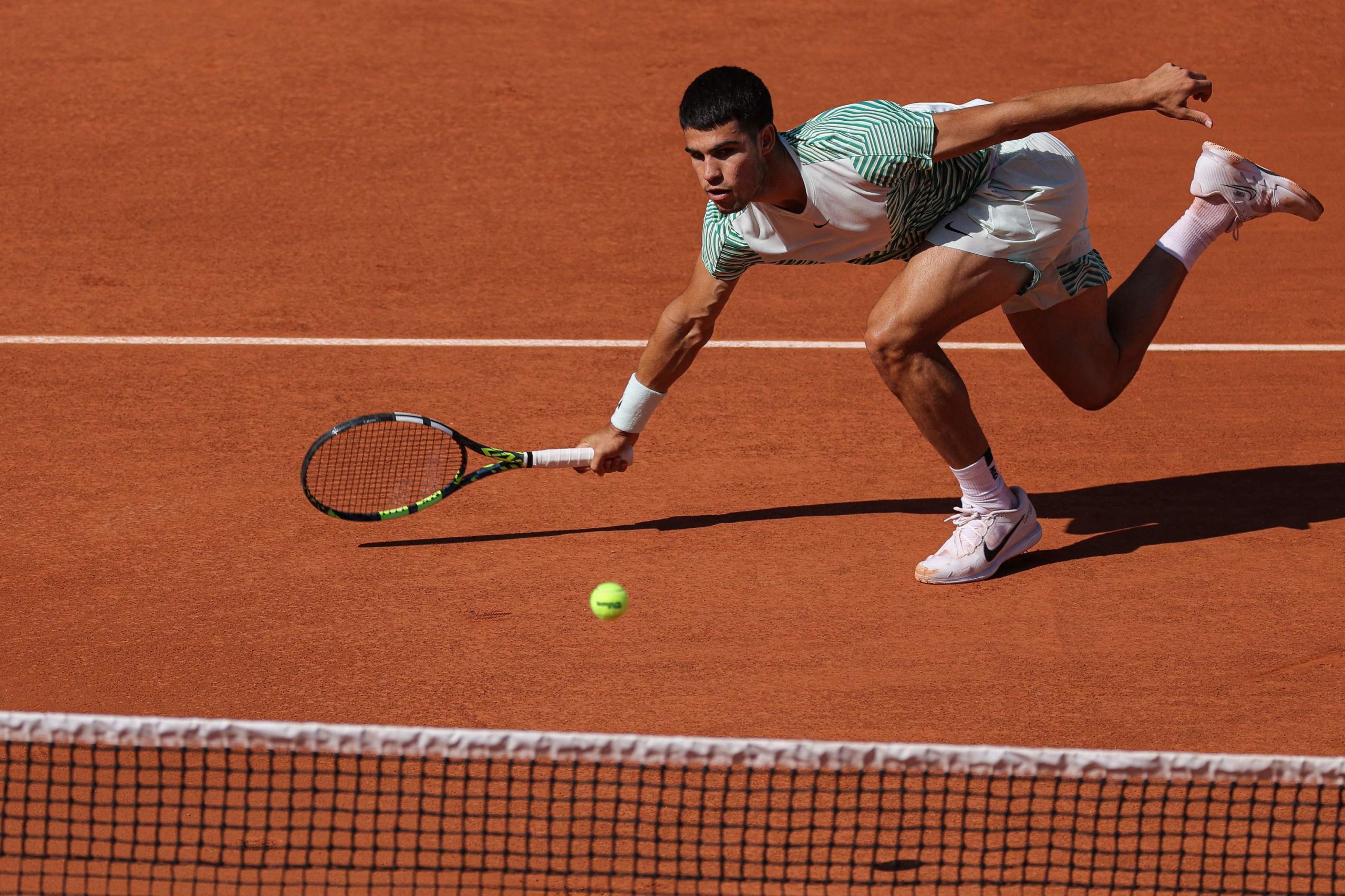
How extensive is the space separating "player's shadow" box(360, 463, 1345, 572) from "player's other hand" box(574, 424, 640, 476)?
0.33 metres

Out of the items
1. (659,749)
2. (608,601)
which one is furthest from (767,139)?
(659,749)

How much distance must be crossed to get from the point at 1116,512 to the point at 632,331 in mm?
2816

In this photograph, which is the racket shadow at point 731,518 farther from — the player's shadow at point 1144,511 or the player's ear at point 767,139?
the player's ear at point 767,139

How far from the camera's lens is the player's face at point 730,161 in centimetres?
487

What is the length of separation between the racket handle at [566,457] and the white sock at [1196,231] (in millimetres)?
2384

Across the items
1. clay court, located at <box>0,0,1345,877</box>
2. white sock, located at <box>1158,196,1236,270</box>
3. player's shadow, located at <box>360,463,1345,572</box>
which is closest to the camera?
clay court, located at <box>0,0,1345,877</box>

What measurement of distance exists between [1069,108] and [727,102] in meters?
1.10

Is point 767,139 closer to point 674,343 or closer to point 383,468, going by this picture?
point 674,343

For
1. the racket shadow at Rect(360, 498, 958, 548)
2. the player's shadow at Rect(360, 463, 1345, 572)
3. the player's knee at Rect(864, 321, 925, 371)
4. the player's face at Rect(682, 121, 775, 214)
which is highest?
the player's face at Rect(682, 121, 775, 214)

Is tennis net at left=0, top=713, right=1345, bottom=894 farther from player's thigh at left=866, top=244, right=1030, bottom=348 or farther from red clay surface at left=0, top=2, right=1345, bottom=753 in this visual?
player's thigh at left=866, top=244, right=1030, bottom=348

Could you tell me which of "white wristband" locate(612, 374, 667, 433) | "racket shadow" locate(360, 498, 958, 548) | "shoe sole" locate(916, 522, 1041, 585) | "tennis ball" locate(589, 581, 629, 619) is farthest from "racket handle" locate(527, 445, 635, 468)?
"shoe sole" locate(916, 522, 1041, 585)

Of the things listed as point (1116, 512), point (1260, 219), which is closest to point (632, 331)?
point (1116, 512)

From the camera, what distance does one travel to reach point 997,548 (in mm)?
5574

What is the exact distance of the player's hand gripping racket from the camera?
5824 mm
